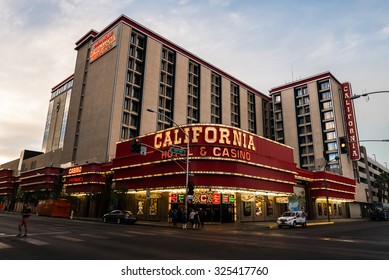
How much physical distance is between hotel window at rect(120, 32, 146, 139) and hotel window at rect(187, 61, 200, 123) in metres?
14.1

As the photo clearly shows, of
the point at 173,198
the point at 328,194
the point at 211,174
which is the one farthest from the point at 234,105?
the point at 211,174

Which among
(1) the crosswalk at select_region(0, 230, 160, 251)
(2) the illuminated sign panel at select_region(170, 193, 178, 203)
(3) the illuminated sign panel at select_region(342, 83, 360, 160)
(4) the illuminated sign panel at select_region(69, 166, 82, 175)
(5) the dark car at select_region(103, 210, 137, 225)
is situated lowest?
(1) the crosswalk at select_region(0, 230, 160, 251)

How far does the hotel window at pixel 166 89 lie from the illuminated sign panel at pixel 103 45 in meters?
11.9

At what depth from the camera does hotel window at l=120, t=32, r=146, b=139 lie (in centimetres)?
5681

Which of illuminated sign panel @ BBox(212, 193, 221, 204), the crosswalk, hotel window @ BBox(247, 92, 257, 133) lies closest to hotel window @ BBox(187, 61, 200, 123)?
hotel window @ BBox(247, 92, 257, 133)

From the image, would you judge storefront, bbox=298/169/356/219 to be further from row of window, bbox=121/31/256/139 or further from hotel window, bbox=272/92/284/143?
row of window, bbox=121/31/256/139

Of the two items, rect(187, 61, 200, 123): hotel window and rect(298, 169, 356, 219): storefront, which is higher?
rect(187, 61, 200, 123): hotel window

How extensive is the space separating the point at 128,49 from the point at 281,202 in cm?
4415

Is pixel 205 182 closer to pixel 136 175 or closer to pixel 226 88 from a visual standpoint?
pixel 136 175

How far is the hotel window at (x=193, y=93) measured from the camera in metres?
69.4

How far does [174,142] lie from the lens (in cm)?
3675

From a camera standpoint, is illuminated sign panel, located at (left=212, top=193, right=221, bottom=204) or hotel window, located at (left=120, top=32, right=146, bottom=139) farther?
hotel window, located at (left=120, top=32, right=146, bottom=139)

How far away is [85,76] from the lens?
69.9m
